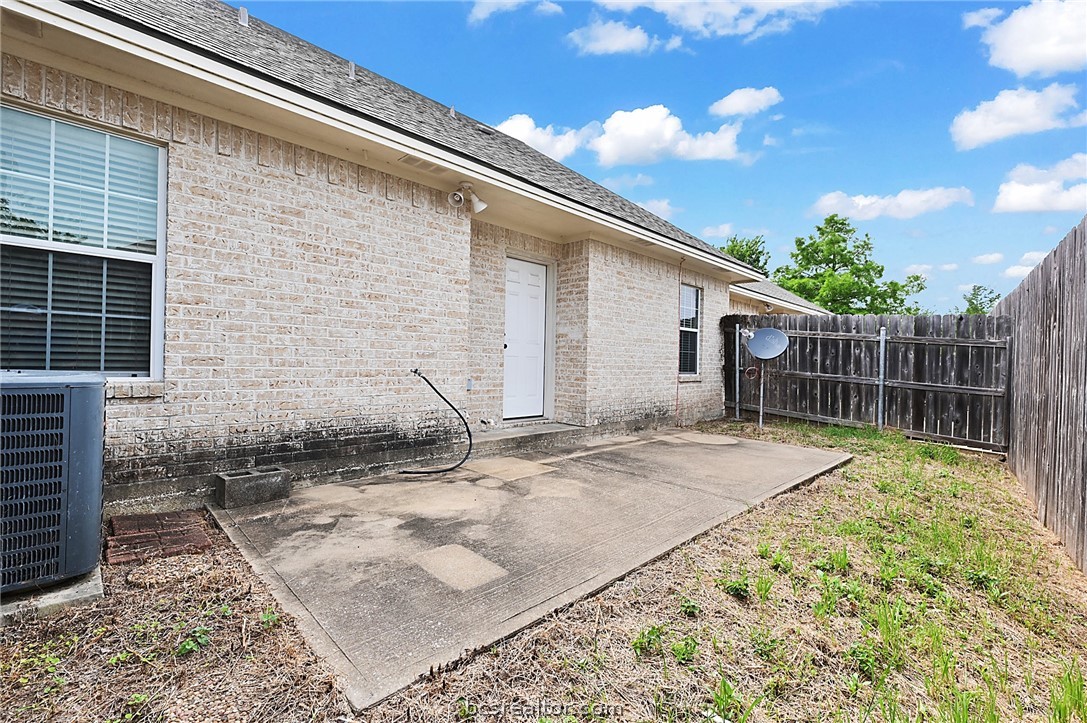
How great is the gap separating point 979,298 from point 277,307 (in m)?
57.0

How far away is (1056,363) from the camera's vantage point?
12.2 feet

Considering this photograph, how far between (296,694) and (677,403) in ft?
25.6

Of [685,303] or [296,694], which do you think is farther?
[685,303]

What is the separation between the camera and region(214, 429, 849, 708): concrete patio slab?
1.99m

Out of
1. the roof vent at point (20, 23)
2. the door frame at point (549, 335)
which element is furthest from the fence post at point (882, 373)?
the roof vent at point (20, 23)

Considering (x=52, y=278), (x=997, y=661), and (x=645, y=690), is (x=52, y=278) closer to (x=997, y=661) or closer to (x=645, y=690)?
(x=645, y=690)

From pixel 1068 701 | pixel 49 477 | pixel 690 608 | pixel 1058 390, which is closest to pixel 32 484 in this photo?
pixel 49 477

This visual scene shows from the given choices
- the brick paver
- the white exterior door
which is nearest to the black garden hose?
the white exterior door

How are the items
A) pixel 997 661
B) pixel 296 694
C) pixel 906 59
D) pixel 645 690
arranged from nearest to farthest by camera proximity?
1. pixel 296 694
2. pixel 645 690
3. pixel 997 661
4. pixel 906 59

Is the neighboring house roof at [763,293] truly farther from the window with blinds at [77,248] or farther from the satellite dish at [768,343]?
the window with blinds at [77,248]

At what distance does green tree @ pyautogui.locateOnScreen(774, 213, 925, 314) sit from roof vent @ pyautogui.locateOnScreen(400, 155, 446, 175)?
25181 millimetres

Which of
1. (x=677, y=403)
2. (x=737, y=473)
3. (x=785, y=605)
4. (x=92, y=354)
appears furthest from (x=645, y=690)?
(x=677, y=403)

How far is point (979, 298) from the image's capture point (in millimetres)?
42812

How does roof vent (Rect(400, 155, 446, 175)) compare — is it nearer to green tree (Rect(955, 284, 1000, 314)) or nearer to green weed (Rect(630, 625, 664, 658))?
green weed (Rect(630, 625, 664, 658))
